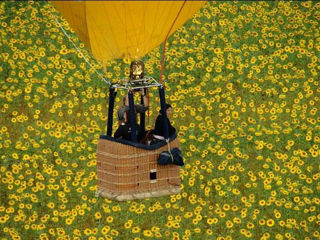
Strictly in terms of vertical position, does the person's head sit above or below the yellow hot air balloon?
below

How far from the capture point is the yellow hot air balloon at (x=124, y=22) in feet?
19.5

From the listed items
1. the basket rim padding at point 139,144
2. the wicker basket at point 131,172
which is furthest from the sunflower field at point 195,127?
the wicker basket at point 131,172

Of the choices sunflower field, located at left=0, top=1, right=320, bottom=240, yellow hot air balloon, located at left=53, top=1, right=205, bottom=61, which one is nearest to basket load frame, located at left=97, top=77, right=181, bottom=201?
yellow hot air balloon, located at left=53, top=1, right=205, bottom=61

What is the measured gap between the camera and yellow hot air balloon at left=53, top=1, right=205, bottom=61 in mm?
5957

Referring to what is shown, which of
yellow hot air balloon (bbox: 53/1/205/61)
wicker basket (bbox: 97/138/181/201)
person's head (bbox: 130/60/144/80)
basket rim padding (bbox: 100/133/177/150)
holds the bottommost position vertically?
wicker basket (bbox: 97/138/181/201)

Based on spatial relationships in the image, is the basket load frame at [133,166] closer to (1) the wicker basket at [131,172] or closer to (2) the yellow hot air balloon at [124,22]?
(1) the wicker basket at [131,172]

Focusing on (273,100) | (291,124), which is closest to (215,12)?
Result: (273,100)

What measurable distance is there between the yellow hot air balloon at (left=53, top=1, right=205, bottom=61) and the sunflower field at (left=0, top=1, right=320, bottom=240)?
522 mm

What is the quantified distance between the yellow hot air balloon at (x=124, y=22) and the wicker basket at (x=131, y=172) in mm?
1314

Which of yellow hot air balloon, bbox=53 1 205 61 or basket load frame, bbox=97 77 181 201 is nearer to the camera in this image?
yellow hot air balloon, bbox=53 1 205 61

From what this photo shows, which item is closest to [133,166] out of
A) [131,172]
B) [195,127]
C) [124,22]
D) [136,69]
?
[131,172]

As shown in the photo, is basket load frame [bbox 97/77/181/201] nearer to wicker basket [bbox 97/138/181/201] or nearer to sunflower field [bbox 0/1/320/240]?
wicker basket [bbox 97/138/181/201]

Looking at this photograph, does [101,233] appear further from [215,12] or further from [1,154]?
[215,12]

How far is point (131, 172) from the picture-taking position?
7.06 m
